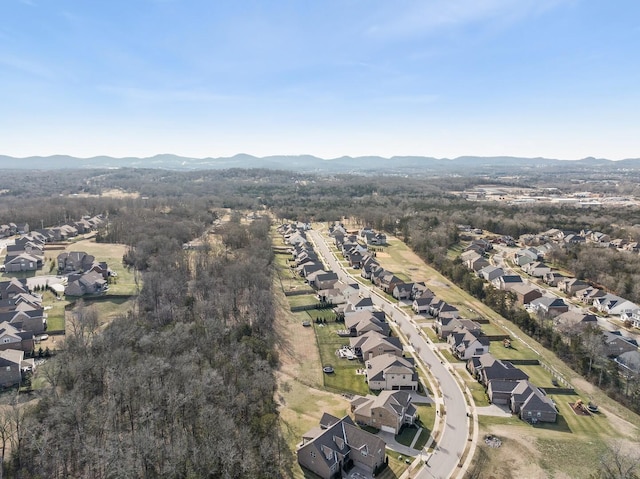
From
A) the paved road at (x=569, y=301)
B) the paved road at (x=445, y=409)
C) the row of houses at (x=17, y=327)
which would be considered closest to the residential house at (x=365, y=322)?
the paved road at (x=445, y=409)

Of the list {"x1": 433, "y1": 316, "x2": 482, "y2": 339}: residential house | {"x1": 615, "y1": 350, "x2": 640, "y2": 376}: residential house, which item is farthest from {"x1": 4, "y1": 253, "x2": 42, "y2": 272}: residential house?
{"x1": 615, "y1": 350, "x2": 640, "y2": 376}: residential house

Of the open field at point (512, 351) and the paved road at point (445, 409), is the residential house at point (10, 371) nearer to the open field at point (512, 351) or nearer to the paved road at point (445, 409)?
the paved road at point (445, 409)

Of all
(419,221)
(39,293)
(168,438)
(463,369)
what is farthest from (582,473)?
(419,221)

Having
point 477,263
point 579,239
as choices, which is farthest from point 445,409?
point 579,239

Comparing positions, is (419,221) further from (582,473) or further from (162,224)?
(582,473)

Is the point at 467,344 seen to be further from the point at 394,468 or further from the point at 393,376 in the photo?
the point at 394,468
